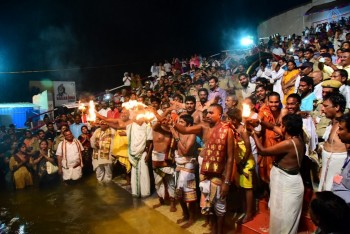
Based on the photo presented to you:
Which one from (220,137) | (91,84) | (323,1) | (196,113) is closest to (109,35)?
(91,84)

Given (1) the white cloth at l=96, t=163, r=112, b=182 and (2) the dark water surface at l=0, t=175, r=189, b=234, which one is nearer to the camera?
(2) the dark water surface at l=0, t=175, r=189, b=234

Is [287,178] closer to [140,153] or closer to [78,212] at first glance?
[140,153]

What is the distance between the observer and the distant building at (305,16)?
61.8 feet

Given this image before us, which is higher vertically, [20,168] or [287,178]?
[287,178]

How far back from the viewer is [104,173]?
9.34 metres

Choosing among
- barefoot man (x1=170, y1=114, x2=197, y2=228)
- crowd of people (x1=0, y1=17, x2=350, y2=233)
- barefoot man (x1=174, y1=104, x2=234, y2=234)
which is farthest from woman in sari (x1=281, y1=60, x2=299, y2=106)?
barefoot man (x1=174, y1=104, x2=234, y2=234)

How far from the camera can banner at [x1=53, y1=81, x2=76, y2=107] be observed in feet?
66.5

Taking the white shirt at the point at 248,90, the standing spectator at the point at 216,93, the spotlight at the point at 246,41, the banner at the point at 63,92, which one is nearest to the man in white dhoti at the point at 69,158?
the standing spectator at the point at 216,93

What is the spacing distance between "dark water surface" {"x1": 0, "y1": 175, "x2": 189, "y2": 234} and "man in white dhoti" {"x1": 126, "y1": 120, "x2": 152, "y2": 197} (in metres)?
0.37

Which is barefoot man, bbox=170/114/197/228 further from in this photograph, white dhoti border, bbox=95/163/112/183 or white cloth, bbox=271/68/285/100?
white dhoti border, bbox=95/163/112/183

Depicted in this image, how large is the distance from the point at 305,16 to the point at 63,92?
17596 mm

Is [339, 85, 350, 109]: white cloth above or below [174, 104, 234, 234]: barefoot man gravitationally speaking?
above

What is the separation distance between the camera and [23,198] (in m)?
8.13

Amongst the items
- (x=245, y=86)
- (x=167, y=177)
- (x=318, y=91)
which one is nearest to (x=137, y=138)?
(x=167, y=177)
